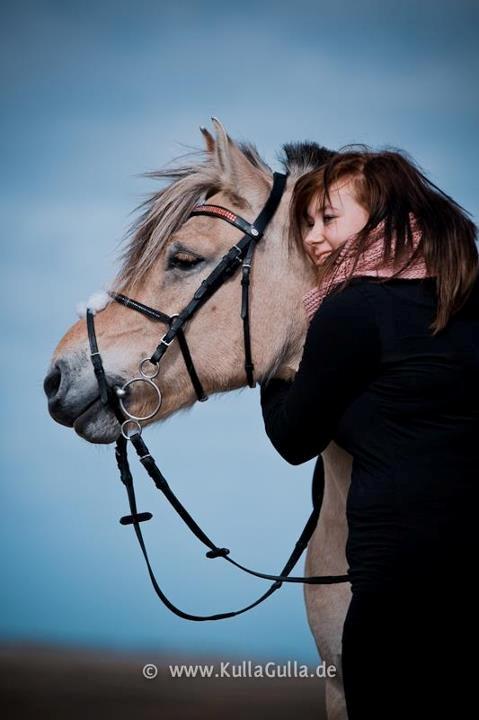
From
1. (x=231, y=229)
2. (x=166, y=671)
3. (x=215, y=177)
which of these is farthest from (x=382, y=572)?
(x=166, y=671)

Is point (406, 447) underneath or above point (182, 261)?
underneath

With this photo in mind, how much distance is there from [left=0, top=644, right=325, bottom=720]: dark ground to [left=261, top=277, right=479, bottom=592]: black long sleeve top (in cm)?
265

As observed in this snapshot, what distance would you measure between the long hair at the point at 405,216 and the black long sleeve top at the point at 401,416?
3cm

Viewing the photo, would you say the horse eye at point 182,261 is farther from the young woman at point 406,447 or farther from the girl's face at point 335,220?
the young woman at point 406,447

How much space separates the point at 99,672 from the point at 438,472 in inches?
157

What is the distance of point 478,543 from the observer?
4.98 ft

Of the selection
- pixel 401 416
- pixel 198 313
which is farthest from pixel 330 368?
pixel 198 313

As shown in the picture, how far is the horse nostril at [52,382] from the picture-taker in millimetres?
1995

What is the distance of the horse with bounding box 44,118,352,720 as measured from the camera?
6.50ft

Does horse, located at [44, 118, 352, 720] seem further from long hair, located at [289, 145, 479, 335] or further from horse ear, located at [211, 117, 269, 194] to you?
long hair, located at [289, 145, 479, 335]

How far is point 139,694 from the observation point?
14.5 feet

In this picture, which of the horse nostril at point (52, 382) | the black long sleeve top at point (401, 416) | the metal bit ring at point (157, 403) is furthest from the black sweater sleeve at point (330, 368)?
the horse nostril at point (52, 382)

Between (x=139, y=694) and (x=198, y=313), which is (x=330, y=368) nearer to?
(x=198, y=313)

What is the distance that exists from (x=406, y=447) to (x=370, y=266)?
0.37 meters
